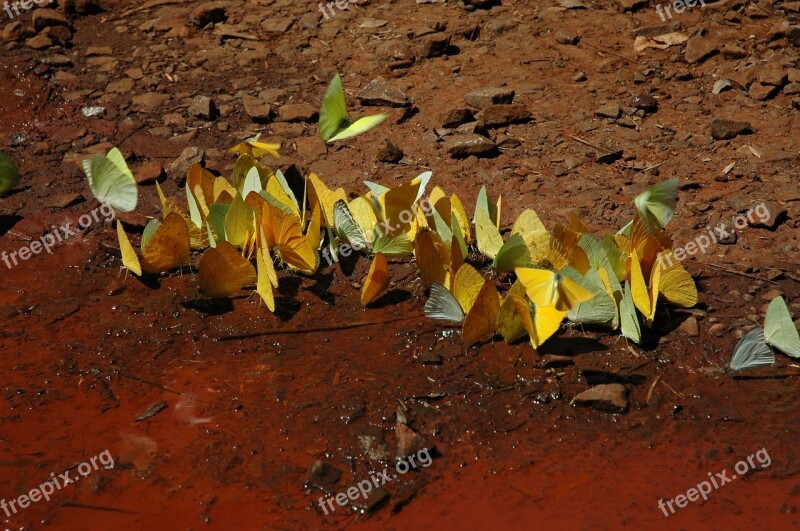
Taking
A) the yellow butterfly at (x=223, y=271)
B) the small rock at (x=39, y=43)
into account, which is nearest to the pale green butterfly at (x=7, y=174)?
the yellow butterfly at (x=223, y=271)

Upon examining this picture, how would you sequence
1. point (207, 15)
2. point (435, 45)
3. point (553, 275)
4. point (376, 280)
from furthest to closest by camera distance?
1. point (207, 15)
2. point (435, 45)
3. point (376, 280)
4. point (553, 275)

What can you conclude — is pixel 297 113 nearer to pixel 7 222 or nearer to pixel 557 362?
pixel 7 222

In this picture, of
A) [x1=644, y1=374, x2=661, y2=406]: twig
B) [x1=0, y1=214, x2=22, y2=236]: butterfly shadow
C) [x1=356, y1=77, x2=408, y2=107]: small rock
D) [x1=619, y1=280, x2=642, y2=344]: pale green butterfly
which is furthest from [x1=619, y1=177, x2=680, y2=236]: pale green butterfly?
[x1=0, y1=214, x2=22, y2=236]: butterfly shadow

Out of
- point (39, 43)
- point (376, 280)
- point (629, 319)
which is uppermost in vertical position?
point (39, 43)

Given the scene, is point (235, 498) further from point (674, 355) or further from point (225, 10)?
point (225, 10)

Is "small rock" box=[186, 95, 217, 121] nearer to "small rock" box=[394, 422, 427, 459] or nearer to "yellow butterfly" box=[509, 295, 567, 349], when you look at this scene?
"yellow butterfly" box=[509, 295, 567, 349]

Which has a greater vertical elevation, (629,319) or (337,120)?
(337,120)

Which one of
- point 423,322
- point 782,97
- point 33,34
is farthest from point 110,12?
point 782,97

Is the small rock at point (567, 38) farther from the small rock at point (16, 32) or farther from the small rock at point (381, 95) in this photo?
the small rock at point (16, 32)

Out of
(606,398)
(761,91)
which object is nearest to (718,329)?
(606,398)
